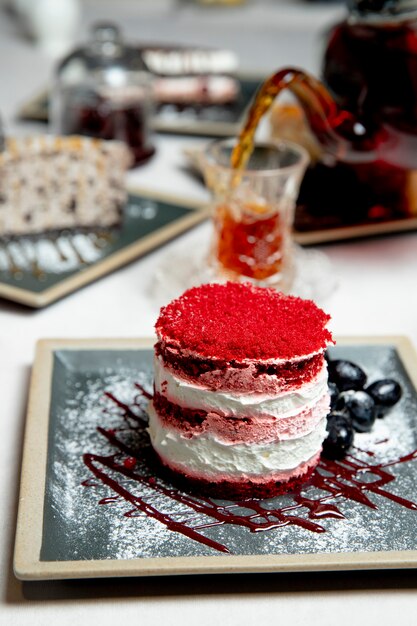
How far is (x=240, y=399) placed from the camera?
0.94 m

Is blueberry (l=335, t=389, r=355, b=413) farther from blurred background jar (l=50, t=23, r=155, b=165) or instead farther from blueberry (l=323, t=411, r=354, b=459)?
blurred background jar (l=50, t=23, r=155, b=165)

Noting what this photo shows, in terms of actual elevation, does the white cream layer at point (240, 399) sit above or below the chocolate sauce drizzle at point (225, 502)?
above

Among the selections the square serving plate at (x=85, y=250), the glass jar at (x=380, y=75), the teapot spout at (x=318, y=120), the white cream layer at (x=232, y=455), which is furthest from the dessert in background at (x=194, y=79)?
the white cream layer at (x=232, y=455)

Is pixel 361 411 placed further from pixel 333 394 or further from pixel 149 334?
pixel 149 334

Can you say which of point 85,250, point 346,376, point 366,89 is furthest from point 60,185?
point 346,376

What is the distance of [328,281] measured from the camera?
148 cm

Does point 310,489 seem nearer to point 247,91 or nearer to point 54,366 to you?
point 54,366

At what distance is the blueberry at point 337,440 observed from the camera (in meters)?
1.05

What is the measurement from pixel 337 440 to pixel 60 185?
72 cm

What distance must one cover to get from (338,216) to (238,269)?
0.86 feet

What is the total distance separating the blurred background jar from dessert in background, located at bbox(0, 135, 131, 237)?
25cm

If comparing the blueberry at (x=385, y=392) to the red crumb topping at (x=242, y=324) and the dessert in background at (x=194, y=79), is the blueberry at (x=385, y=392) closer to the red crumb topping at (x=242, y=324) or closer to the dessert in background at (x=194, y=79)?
the red crumb topping at (x=242, y=324)

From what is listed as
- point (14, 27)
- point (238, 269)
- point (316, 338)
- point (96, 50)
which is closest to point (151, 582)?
point (316, 338)

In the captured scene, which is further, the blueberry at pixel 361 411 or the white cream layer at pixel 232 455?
the blueberry at pixel 361 411
